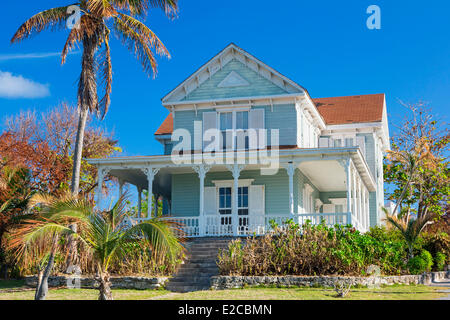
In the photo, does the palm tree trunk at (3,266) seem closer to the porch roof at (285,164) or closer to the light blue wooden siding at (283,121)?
the porch roof at (285,164)

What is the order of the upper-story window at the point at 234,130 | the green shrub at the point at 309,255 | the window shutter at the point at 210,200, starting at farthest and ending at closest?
the upper-story window at the point at 234,130
the window shutter at the point at 210,200
the green shrub at the point at 309,255

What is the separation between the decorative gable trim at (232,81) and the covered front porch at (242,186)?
12.9ft

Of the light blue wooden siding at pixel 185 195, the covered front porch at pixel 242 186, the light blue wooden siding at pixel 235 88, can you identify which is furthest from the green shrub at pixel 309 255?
the light blue wooden siding at pixel 235 88

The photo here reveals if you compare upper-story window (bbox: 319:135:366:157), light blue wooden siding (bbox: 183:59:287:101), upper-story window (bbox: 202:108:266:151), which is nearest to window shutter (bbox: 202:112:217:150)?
upper-story window (bbox: 202:108:266:151)

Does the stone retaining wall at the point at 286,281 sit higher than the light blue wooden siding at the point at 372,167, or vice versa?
the light blue wooden siding at the point at 372,167

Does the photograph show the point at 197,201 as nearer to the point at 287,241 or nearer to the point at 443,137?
the point at 287,241

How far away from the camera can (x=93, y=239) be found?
459 inches

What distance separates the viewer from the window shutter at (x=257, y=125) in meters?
24.1

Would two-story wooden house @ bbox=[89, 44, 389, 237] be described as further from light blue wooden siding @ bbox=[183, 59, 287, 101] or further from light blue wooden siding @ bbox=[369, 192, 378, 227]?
light blue wooden siding @ bbox=[369, 192, 378, 227]

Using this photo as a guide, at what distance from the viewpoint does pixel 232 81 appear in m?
25.0

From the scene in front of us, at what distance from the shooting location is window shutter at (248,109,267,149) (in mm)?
24141

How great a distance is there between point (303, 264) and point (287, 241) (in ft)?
3.97

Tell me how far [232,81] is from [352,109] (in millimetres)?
9908
